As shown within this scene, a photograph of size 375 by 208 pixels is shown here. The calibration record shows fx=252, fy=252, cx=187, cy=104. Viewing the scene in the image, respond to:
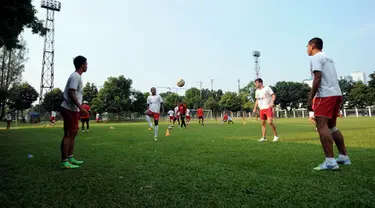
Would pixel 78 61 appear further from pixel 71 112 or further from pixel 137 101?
pixel 137 101

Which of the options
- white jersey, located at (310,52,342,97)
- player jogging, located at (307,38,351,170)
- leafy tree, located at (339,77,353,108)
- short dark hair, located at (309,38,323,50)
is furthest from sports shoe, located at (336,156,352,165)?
leafy tree, located at (339,77,353,108)

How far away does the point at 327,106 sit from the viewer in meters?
4.34

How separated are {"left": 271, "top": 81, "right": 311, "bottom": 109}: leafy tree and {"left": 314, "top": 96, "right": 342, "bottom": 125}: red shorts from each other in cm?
8138

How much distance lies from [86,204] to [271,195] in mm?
1940

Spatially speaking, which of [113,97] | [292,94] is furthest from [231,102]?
[113,97]

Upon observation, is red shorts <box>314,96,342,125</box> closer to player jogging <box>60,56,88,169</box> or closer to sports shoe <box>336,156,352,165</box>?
sports shoe <box>336,156,352,165</box>

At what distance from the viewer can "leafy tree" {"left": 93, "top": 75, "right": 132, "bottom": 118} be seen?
178 feet

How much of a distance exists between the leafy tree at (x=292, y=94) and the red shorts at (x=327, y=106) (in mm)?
81378

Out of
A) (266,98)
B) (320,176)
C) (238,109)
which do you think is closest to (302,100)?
(238,109)

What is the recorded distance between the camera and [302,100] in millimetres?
80125

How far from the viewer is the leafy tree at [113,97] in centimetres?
5425

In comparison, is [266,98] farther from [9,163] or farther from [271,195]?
[9,163]

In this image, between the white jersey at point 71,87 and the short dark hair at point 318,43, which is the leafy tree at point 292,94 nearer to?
the short dark hair at point 318,43

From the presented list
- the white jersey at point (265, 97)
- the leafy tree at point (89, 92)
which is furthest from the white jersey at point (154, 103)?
the leafy tree at point (89, 92)
